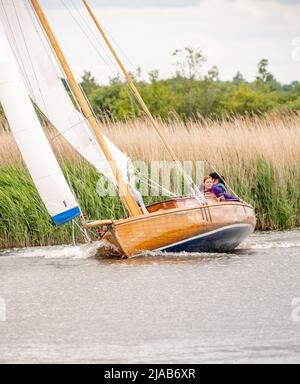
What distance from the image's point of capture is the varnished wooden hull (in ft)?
50.2

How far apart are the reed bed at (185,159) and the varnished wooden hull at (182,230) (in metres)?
2.01

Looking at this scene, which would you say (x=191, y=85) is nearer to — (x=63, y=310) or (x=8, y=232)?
(x=8, y=232)

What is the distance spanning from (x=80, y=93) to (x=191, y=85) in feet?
91.5

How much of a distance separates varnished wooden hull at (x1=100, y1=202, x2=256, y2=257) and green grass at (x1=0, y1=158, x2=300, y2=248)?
1907mm

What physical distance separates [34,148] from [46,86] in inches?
55.5

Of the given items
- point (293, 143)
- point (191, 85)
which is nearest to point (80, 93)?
point (293, 143)

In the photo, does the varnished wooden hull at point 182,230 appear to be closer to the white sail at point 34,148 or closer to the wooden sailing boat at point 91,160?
the wooden sailing boat at point 91,160

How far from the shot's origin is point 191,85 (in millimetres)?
43875

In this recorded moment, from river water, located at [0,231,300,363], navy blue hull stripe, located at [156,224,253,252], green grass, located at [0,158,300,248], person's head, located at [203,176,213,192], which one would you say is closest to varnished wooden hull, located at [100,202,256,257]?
navy blue hull stripe, located at [156,224,253,252]

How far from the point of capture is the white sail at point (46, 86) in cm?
1652

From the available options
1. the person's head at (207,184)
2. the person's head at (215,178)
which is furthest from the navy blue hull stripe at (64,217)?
the person's head at (215,178)

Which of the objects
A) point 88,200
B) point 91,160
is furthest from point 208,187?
point 88,200

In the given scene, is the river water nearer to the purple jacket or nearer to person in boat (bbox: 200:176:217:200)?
the purple jacket

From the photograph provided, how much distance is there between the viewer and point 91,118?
52.9 feet
